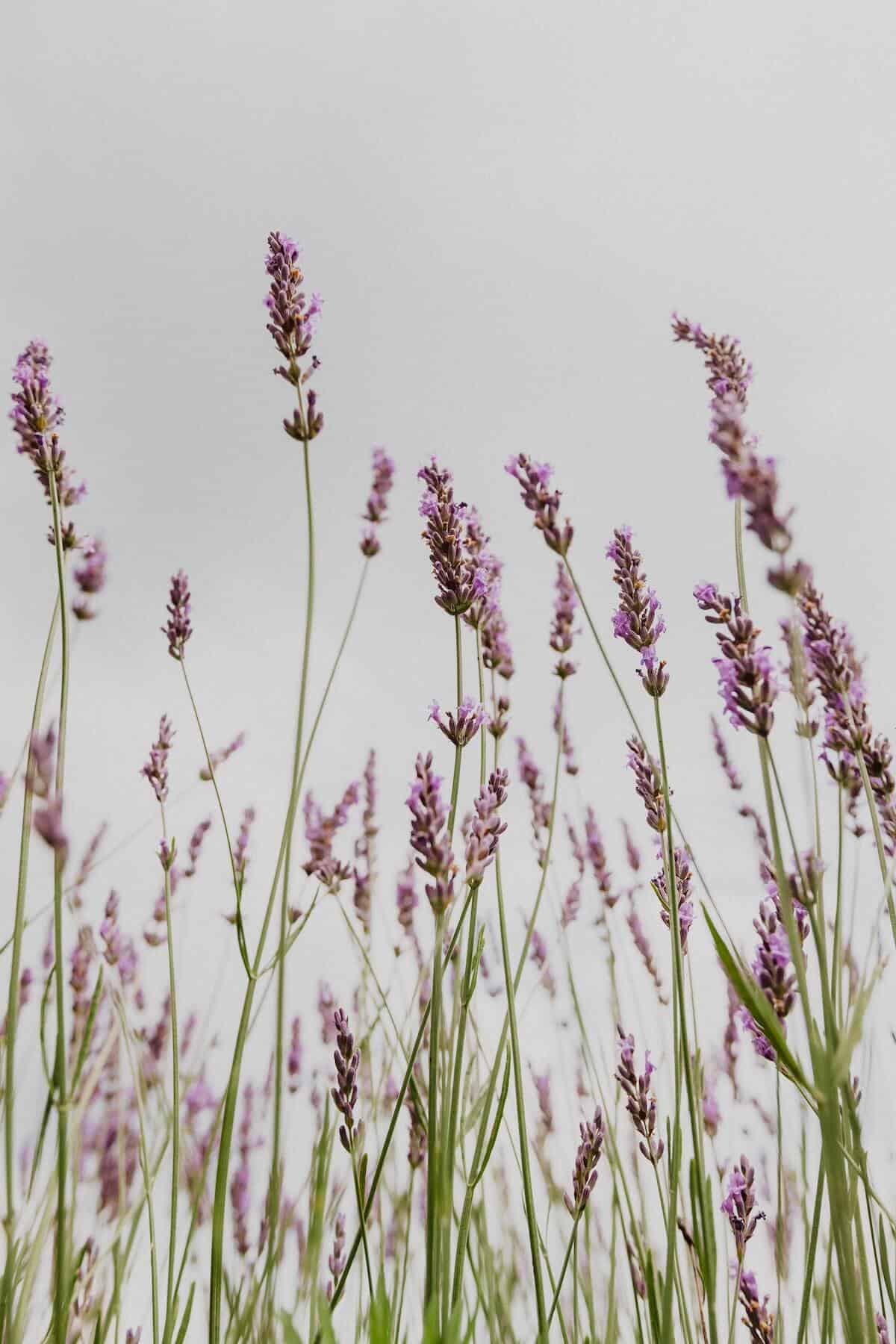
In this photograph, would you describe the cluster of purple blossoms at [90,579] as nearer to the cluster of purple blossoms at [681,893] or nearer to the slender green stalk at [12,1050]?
the slender green stalk at [12,1050]

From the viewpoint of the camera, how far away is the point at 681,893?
133 cm

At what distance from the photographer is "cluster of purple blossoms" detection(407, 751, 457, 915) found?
840mm

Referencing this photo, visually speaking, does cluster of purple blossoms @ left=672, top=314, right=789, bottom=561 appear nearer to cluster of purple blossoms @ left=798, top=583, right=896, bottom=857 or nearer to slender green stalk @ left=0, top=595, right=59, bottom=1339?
cluster of purple blossoms @ left=798, top=583, right=896, bottom=857

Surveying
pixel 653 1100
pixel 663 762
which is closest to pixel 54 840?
pixel 663 762

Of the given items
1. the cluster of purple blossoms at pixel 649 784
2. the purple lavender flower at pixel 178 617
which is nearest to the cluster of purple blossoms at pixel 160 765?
the purple lavender flower at pixel 178 617

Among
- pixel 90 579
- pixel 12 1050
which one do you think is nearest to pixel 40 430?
pixel 90 579

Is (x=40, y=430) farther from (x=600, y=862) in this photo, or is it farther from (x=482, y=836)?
(x=600, y=862)

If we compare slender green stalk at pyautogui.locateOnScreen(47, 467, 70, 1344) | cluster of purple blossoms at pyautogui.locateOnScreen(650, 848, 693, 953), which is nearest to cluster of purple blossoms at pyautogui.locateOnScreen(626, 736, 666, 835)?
cluster of purple blossoms at pyautogui.locateOnScreen(650, 848, 693, 953)

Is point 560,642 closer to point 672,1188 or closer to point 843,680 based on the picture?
point 843,680

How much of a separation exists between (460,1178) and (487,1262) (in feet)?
0.53

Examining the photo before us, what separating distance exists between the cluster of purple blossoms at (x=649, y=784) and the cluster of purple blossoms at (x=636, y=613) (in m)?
0.11

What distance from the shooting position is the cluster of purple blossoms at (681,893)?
4.16ft

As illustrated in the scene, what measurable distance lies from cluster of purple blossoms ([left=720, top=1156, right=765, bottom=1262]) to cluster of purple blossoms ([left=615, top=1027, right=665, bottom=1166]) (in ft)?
0.38

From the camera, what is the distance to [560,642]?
6.62ft
